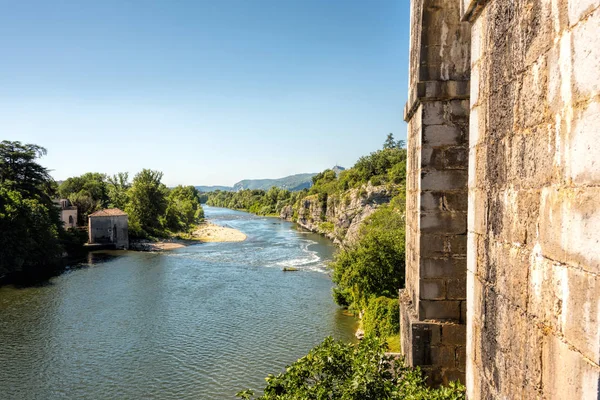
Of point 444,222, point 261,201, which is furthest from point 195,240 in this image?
point 261,201

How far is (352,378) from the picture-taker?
6.24 meters

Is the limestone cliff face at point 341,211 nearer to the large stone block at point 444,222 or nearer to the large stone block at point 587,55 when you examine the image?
the large stone block at point 444,222

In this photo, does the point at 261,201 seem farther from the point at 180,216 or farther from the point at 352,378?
the point at 352,378

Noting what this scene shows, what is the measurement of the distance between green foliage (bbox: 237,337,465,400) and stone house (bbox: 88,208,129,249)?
53220 millimetres

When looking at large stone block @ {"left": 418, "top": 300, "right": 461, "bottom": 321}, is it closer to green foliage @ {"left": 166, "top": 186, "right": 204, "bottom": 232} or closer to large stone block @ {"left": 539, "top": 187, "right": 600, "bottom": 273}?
large stone block @ {"left": 539, "top": 187, "right": 600, "bottom": 273}

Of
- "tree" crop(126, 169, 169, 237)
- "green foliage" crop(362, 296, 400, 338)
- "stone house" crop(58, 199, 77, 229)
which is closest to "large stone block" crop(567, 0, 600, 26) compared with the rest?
"green foliage" crop(362, 296, 400, 338)

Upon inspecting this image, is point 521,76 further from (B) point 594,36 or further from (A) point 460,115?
(A) point 460,115

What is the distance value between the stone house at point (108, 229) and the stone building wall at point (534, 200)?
57466 mm

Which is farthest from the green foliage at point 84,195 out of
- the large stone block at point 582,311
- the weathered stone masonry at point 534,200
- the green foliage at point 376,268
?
the large stone block at point 582,311

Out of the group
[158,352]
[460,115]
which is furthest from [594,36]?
[158,352]

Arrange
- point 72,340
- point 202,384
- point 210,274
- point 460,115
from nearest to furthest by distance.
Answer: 1. point 460,115
2. point 202,384
3. point 72,340
4. point 210,274

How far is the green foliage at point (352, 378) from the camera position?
5801mm

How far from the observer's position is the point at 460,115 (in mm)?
6207

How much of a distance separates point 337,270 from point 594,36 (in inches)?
941
